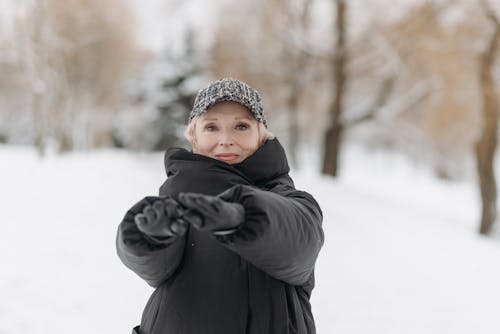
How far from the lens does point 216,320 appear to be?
1355 mm

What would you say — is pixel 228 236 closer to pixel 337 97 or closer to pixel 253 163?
pixel 253 163

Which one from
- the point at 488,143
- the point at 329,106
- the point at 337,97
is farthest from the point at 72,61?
the point at 488,143

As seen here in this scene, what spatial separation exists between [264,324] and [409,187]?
888 inches

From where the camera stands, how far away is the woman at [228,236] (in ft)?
3.78

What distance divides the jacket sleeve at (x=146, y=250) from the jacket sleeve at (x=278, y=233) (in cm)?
20

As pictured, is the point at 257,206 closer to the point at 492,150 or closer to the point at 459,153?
the point at 492,150

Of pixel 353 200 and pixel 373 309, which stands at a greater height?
pixel 353 200

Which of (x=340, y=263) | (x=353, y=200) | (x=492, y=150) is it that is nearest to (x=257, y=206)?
(x=340, y=263)

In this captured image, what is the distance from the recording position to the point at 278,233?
1.19 metres

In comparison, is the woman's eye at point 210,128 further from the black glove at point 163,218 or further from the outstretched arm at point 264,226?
the black glove at point 163,218

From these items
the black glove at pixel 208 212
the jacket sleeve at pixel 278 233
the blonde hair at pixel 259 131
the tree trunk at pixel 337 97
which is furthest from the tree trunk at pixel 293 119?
the black glove at pixel 208 212

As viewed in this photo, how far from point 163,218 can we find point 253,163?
1.55 feet

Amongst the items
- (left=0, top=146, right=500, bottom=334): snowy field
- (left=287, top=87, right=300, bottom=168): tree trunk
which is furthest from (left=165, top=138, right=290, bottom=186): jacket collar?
(left=287, top=87, right=300, bottom=168): tree trunk

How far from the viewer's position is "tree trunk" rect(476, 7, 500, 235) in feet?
27.0
